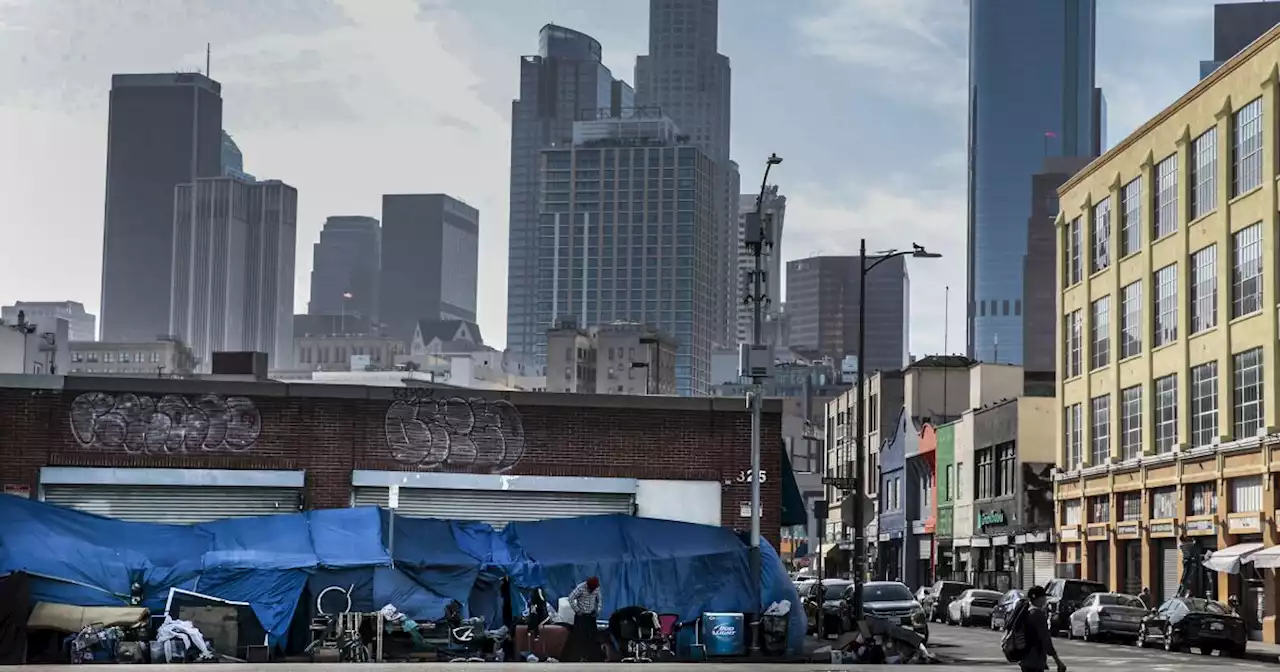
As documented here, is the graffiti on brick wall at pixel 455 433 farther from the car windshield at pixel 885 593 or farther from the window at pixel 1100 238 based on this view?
the window at pixel 1100 238

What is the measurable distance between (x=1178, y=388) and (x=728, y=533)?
28.0 meters

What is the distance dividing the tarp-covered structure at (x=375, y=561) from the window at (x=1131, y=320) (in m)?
31.6

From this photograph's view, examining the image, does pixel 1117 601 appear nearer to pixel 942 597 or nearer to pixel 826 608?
pixel 826 608

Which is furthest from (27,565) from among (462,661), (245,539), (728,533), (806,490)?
(806,490)

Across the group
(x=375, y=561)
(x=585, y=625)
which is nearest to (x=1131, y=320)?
(x=585, y=625)

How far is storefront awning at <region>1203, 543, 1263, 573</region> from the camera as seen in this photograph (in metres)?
50.2

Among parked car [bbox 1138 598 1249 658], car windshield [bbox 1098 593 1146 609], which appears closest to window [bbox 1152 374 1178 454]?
car windshield [bbox 1098 593 1146 609]

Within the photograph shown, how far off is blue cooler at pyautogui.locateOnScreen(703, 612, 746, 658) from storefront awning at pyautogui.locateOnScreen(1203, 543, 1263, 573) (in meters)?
21.1

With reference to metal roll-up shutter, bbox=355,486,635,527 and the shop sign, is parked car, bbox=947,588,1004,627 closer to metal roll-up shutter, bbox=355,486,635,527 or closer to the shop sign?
the shop sign

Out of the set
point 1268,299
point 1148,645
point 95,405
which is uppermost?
point 1268,299

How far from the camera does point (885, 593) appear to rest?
160 feet

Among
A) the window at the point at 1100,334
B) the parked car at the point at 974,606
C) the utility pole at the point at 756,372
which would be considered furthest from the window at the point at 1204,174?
the utility pole at the point at 756,372

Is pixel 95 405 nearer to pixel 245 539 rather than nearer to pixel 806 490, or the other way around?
pixel 245 539

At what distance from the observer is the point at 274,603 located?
32.2m
